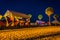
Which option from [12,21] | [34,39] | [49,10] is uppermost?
[49,10]

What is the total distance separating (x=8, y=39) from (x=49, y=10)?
21.2 metres

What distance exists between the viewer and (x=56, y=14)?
106ft

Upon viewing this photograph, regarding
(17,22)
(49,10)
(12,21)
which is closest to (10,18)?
(12,21)

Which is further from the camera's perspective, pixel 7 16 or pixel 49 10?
pixel 49 10

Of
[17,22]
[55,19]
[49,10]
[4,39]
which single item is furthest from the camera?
[55,19]

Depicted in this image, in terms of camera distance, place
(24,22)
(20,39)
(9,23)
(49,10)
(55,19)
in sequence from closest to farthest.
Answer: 1. (20,39)
2. (9,23)
3. (24,22)
4. (49,10)
5. (55,19)

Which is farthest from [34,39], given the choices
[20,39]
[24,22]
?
[24,22]

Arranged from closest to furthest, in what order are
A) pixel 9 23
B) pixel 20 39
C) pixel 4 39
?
pixel 4 39, pixel 20 39, pixel 9 23

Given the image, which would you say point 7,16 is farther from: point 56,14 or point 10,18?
point 56,14

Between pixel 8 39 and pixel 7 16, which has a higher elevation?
pixel 7 16

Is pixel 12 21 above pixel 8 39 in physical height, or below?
above

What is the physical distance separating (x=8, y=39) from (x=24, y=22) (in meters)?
10.2

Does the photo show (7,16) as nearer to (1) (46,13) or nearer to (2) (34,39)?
(2) (34,39)

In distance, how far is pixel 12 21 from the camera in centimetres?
1409
